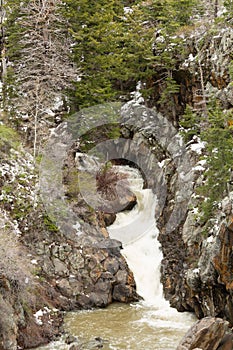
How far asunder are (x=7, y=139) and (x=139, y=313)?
10739mm

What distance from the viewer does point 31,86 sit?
23.3 m

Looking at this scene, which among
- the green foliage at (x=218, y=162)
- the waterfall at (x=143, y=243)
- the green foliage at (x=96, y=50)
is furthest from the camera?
the green foliage at (x=96, y=50)

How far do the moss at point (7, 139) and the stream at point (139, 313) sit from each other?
21.7 feet

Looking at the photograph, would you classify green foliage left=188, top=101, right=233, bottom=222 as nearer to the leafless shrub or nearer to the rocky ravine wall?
the rocky ravine wall

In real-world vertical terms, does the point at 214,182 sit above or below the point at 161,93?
below

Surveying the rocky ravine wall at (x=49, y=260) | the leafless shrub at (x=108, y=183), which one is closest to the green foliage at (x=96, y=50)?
the leafless shrub at (x=108, y=183)

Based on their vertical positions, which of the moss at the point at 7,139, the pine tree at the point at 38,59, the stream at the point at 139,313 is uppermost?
the pine tree at the point at 38,59

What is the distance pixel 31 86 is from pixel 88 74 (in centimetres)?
350

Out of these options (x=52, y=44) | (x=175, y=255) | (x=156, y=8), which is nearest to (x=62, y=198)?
(x=175, y=255)

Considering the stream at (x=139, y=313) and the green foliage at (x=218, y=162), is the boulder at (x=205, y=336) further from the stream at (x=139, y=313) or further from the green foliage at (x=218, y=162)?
the green foliage at (x=218, y=162)

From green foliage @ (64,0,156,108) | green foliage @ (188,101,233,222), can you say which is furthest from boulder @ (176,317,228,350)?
green foliage @ (64,0,156,108)

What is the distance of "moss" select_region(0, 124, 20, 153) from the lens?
65.4 feet

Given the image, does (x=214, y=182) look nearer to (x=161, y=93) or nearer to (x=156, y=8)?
(x=161, y=93)

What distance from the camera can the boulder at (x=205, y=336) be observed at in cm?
1094
